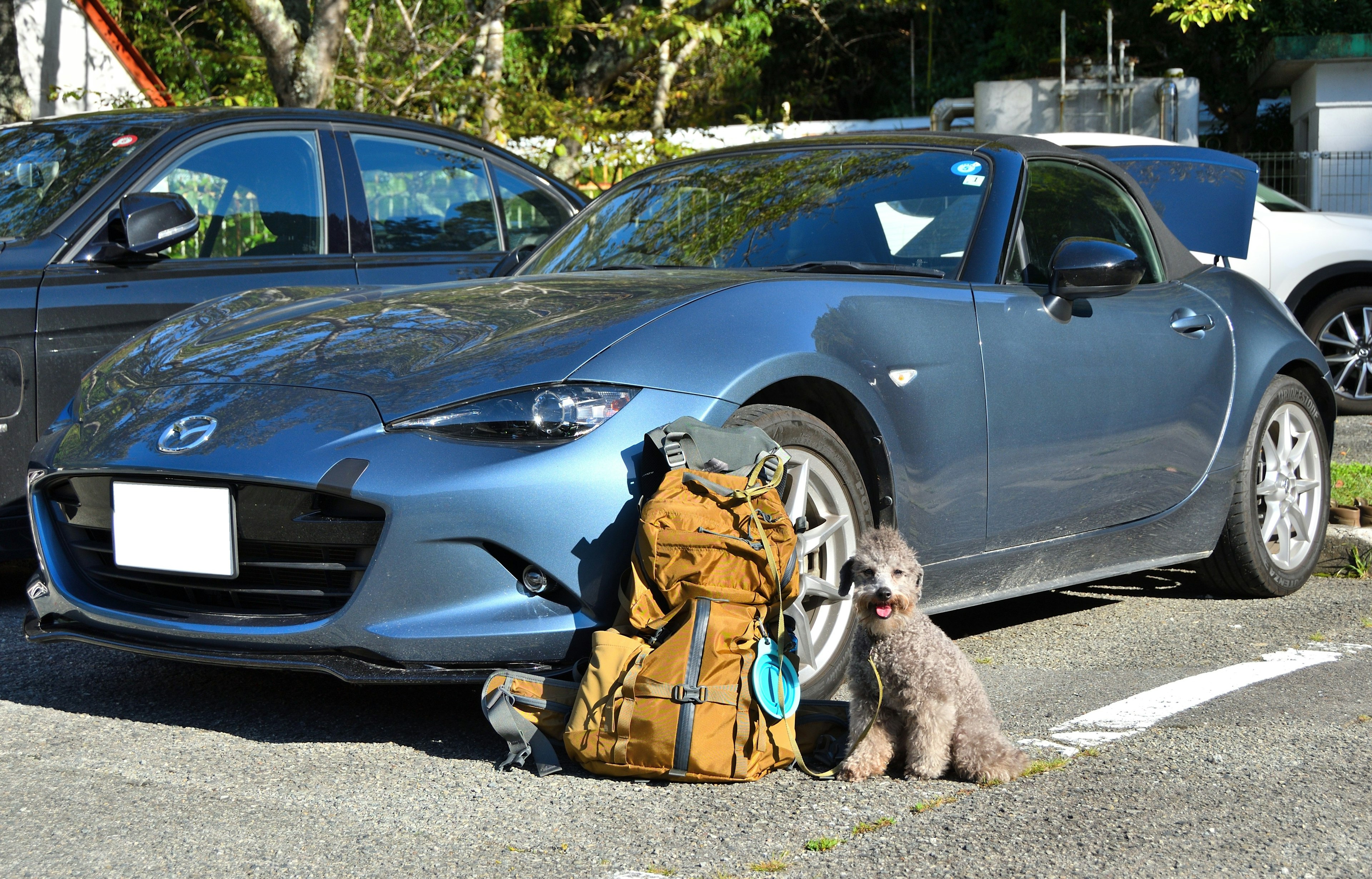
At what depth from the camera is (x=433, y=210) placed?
5867 mm

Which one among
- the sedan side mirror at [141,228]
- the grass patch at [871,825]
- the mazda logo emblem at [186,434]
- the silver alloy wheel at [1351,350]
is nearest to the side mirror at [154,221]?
the sedan side mirror at [141,228]

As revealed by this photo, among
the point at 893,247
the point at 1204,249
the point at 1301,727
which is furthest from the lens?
the point at 1204,249

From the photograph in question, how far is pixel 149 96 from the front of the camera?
14156mm

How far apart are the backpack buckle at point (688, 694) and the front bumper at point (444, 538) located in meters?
0.28

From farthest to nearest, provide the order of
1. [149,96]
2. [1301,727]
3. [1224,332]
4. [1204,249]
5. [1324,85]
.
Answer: [1324,85] → [149,96] → [1204,249] → [1224,332] → [1301,727]

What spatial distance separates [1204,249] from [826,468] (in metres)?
2.52

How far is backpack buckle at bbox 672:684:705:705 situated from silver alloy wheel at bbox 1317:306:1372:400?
333 inches

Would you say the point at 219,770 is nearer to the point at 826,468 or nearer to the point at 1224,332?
the point at 826,468

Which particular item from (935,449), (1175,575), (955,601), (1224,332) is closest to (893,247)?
(935,449)

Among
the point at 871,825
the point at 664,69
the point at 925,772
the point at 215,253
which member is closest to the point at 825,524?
the point at 925,772

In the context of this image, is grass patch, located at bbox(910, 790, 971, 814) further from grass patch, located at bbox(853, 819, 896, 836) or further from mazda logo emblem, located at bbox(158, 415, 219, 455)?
mazda logo emblem, located at bbox(158, 415, 219, 455)

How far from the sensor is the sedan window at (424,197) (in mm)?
5715

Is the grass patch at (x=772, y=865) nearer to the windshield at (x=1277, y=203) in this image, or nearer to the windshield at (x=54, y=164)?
the windshield at (x=54, y=164)

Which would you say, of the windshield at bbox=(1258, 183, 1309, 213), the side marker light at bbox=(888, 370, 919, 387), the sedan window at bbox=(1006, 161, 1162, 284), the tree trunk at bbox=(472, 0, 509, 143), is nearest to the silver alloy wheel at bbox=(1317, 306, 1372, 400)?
the windshield at bbox=(1258, 183, 1309, 213)
